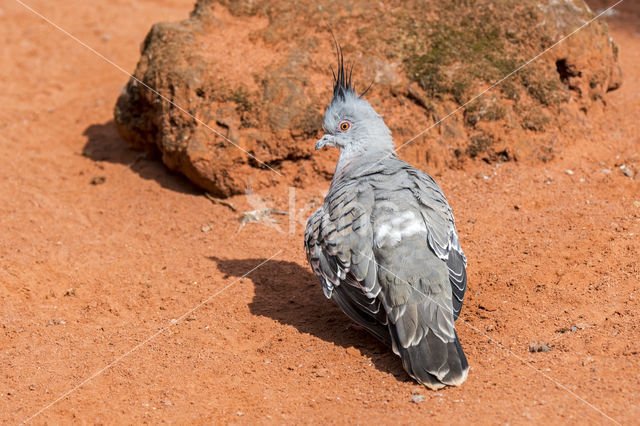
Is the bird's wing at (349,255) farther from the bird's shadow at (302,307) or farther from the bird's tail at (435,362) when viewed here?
the bird's tail at (435,362)

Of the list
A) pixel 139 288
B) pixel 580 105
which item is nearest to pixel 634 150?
pixel 580 105

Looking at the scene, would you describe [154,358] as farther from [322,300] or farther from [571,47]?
[571,47]

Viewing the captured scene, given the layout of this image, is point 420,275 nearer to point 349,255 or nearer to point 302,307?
point 349,255

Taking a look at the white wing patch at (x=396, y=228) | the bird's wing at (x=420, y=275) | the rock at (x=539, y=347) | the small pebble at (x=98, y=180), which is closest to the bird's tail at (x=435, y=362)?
the bird's wing at (x=420, y=275)

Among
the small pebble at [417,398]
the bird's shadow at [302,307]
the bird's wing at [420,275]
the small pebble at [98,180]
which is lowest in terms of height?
the small pebble at [98,180]

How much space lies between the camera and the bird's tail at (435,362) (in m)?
4.50

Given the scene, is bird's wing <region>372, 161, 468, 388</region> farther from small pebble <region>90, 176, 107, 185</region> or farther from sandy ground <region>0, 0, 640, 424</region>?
small pebble <region>90, 176, 107, 185</region>

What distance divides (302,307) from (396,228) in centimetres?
151

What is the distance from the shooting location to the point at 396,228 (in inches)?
200

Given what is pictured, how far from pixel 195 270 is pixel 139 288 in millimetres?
613

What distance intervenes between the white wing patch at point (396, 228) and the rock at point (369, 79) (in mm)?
2957

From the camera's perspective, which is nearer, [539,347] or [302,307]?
[539,347]

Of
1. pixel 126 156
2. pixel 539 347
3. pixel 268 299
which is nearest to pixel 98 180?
pixel 126 156

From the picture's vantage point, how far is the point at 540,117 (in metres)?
8.01
